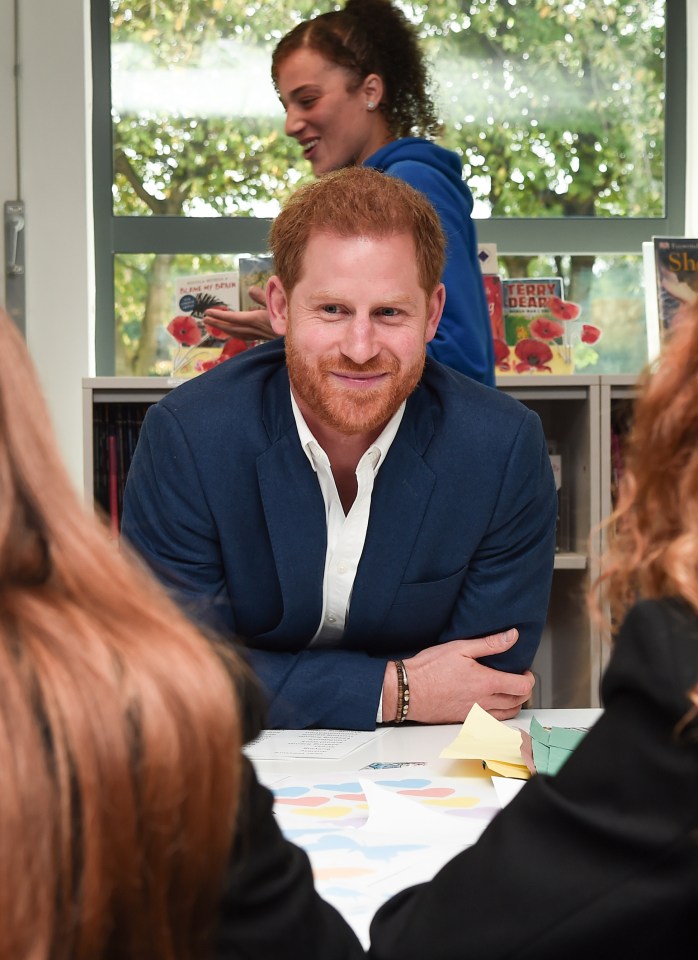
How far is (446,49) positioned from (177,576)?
7.44 feet

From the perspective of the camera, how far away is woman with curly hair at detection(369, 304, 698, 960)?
0.62m

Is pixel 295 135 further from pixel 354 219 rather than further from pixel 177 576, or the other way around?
pixel 177 576

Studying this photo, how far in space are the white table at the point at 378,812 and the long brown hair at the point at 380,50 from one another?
158 cm

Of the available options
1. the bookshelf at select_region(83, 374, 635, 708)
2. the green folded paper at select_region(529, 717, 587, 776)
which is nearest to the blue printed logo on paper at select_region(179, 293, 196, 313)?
the bookshelf at select_region(83, 374, 635, 708)

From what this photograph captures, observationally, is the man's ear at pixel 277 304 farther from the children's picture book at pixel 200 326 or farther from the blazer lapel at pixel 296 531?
the children's picture book at pixel 200 326

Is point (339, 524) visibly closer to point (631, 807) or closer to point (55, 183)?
point (631, 807)

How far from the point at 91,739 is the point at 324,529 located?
1.16 m

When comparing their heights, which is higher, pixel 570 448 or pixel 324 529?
pixel 570 448

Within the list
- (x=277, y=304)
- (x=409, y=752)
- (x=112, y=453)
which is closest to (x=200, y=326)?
(x=112, y=453)

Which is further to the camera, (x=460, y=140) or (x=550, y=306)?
(x=460, y=140)

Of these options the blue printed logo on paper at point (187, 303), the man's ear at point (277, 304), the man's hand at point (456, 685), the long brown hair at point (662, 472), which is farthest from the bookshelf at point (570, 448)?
the long brown hair at point (662, 472)

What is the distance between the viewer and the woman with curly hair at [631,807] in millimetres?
620

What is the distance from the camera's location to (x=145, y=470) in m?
1.74

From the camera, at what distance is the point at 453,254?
7.46ft
